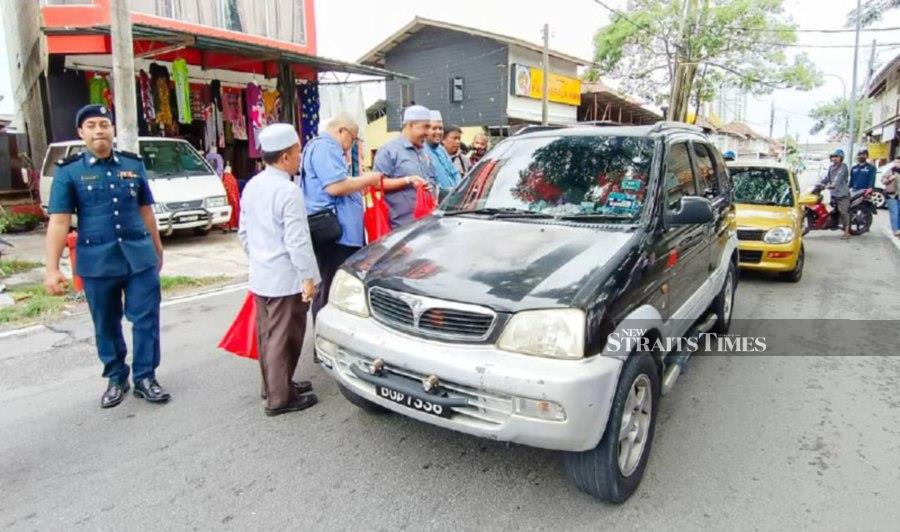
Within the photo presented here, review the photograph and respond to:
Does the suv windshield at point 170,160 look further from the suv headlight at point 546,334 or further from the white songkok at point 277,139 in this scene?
the suv headlight at point 546,334

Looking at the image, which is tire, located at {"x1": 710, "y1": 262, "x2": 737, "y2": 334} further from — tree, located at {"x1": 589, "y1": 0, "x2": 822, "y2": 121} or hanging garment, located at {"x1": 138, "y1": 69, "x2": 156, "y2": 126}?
tree, located at {"x1": 589, "y1": 0, "x2": 822, "y2": 121}

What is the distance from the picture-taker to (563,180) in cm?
352

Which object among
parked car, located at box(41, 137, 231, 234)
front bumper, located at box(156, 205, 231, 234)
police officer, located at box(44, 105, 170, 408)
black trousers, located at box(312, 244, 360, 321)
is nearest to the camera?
police officer, located at box(44, 105, 170, 408)

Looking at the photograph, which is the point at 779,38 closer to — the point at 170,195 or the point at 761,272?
the point at 761,272

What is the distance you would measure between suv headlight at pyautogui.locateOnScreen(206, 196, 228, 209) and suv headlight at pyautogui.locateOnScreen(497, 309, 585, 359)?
8.76 m

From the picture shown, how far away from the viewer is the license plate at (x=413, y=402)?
2.48m

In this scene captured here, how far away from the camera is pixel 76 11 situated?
11.2 meters

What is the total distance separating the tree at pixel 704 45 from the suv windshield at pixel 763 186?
615 inches

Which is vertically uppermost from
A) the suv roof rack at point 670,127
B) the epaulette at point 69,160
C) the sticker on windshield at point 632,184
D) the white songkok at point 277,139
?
the suv roof rack at point 670,127

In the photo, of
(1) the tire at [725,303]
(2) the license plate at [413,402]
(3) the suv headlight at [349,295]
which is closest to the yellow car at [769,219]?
(1) the tire at [725,303]

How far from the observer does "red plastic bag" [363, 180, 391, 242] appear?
4.45 metres

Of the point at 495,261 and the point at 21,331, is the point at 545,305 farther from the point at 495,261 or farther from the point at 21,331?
the point at 21,331

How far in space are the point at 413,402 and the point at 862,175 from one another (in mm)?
12778

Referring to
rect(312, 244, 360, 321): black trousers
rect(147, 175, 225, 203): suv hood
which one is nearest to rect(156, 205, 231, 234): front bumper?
rect(147, 175, 225, 203): suv hood
